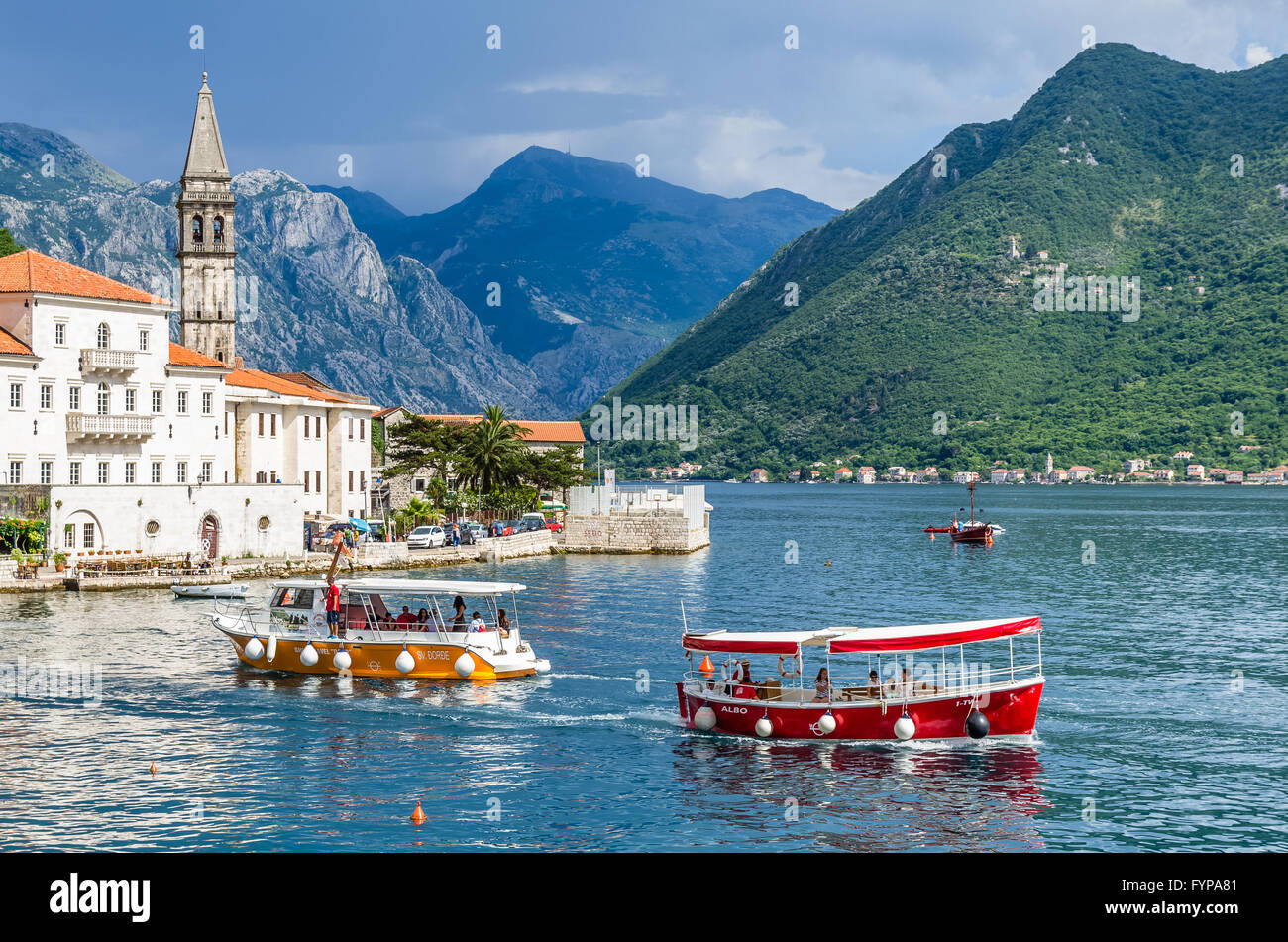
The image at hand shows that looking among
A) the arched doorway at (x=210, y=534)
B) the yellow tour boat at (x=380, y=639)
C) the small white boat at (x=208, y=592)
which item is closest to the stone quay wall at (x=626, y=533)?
the arched doorway at (x=210, y=534)

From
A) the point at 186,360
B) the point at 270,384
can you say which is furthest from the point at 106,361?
the point at 270,384

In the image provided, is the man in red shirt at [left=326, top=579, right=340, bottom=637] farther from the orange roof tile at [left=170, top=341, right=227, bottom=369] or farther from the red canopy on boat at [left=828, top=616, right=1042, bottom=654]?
the orange roof tile at [left=170, top=341, right=227, bottom=369]

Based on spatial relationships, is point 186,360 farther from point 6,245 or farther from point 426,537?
point 6,245

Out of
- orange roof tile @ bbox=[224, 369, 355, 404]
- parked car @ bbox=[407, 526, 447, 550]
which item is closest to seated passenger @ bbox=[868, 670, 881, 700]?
parked car @ bbox=[407, 526, 447, 550]
